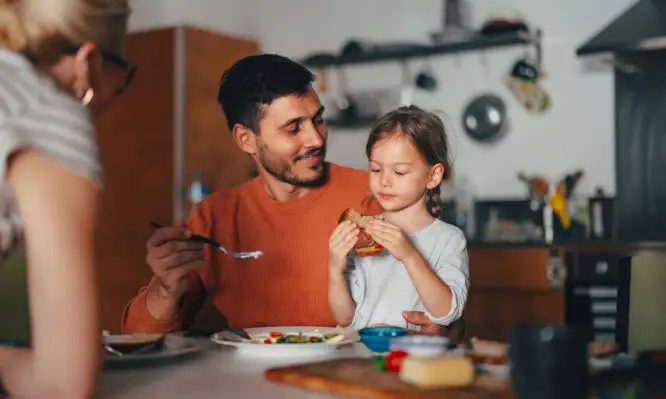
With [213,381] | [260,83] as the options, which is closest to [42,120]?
[213,381]

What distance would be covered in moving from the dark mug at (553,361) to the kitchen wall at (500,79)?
2499mm

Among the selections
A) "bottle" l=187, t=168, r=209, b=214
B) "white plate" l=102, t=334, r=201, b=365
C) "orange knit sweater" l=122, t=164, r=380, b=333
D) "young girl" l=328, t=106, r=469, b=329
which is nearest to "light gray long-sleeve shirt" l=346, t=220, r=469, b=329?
"young girl" l=328, t=106, r=469, b=329

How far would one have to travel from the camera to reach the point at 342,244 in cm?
154

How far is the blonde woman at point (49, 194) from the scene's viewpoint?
2.79ft

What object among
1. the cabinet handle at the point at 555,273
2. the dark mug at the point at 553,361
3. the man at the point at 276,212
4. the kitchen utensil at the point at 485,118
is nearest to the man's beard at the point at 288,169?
the man at the point at 276,212

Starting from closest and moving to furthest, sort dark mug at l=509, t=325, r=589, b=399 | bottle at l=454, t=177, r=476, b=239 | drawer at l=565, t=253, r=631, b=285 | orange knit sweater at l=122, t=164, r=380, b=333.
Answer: dark mug at l=509, t=325, r=589, b=399
orange knit sweater at l=122, t=164, r=380, b=333
drawer at l=565, t=253, r=631, b=285
bottle at l=454, t=177, r=476, b=239

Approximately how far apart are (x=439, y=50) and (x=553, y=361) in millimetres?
3130

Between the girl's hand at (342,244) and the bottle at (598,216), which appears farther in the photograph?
the bottle at (598,216)

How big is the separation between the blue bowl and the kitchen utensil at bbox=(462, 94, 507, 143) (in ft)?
8.78

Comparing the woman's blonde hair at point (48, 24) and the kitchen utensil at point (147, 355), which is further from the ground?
the woman's blonde hair at point (48, 24)

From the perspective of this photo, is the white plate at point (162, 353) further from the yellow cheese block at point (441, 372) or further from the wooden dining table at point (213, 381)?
the yellow cheese block at point (441, 372)

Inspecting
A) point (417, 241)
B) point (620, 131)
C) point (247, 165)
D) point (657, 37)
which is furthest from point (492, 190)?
point (417, 241)

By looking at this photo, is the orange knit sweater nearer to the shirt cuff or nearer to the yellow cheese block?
the shirt cuff

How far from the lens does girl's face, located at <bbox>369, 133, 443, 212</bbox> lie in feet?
5.10
